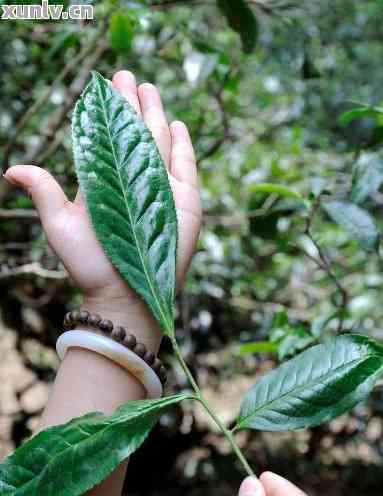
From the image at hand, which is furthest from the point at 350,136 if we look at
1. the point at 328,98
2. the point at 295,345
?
the point at 328,98

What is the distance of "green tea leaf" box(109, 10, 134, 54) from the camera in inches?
40.9

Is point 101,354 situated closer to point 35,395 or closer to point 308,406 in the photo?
point 308,406

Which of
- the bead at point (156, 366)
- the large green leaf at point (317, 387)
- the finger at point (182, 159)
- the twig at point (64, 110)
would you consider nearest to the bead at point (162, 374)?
the bead at point (156, 366)

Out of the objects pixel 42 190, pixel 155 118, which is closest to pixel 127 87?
pixel 155 118

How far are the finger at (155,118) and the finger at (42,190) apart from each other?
171 millimetres

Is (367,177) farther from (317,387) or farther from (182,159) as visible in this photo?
(317,387)

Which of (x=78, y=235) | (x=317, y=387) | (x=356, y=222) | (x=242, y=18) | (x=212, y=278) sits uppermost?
(x=242, y=18)

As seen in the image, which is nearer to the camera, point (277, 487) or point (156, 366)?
point (277, 487)

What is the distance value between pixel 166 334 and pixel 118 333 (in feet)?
0.20

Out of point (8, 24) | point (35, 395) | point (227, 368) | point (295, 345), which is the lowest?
point (227, 368)

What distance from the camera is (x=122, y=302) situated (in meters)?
0.62

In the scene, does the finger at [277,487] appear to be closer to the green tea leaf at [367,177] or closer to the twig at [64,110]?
the green tea leaf at [367,177]

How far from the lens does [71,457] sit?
0.45 meters

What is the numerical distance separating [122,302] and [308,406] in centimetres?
23
